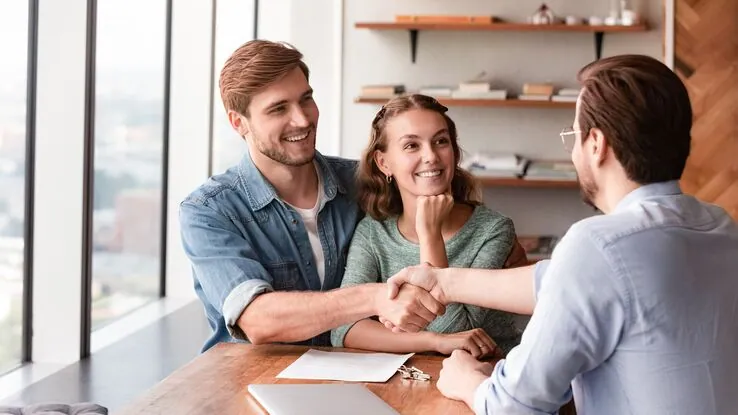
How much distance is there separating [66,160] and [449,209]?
1998 mm

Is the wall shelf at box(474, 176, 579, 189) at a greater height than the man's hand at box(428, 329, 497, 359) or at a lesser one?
greater

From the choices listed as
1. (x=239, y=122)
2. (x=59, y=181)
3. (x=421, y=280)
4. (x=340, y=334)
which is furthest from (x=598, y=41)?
(x=421, y=280)

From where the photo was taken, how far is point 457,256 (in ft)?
8.79

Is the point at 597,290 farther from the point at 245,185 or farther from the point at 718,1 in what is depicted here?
the point at 718,1

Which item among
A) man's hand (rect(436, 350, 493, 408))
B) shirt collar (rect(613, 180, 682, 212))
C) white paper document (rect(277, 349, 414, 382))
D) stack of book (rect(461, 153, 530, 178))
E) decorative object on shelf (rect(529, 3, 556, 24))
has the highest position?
decorative object on shelf (rect(529, 3, 556, 24))

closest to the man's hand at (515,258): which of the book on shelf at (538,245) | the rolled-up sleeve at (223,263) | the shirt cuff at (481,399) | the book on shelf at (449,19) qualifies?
the rolled-up sleeve at (223,263)

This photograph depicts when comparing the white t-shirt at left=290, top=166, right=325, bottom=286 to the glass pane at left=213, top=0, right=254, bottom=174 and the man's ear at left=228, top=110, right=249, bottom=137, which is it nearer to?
the man's ear at left=228, top=110, right=249, bottom=137

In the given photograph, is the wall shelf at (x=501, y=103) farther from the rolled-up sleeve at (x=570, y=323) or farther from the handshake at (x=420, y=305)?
the rolled-up sleeve at (x=570, y=323)

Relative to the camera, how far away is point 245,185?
2.69m

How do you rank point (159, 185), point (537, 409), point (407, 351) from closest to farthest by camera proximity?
point (537, 409) < point (407, 351) < point (159, 185)

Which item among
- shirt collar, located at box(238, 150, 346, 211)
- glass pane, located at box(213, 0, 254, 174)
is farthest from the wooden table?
glass pane, located at box(213, 0, 254, 174)

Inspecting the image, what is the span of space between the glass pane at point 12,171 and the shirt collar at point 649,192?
289 centimetres

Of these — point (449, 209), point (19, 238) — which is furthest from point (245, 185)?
point (19, 238)

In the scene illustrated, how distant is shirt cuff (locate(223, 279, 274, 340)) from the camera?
2418 millimetres
